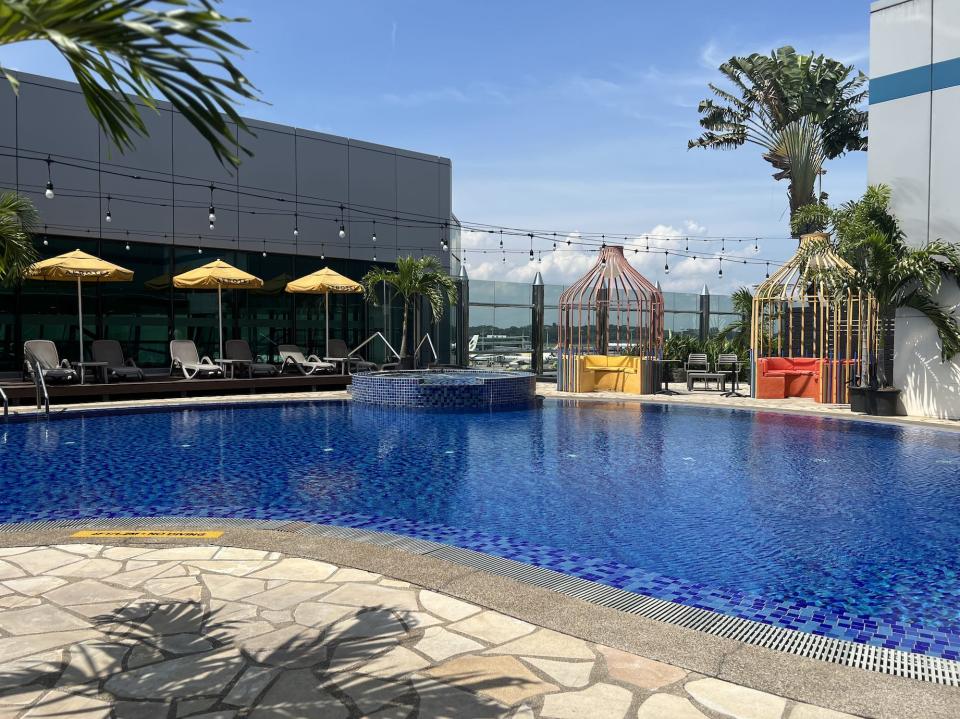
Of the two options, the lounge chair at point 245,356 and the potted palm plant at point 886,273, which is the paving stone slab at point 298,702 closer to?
the potted palm plant at point 886,273

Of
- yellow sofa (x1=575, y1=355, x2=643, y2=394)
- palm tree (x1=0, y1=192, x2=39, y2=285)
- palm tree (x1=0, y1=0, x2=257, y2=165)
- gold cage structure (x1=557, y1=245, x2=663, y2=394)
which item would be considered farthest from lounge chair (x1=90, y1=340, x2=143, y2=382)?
palm tree (x1=0, y1=0, x2=257, y2=165)

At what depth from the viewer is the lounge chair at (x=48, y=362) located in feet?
39.9

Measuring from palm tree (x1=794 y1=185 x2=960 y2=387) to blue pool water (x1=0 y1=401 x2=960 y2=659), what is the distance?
5.82 ft

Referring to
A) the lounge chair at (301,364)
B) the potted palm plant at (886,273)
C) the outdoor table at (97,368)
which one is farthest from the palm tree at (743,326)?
the outdoor table at (97,368)

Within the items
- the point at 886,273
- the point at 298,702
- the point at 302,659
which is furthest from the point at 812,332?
the point at 298,702

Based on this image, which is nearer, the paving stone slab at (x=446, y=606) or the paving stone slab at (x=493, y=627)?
the paving stone slab at (x=493, y=627)

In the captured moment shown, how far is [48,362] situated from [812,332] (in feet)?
49.5

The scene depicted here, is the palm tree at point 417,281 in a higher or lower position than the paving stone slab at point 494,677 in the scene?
higher

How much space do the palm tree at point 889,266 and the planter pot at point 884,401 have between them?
296mm

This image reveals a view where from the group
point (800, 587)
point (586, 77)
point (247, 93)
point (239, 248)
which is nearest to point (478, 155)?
point (586, 77)

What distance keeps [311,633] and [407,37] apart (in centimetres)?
1092

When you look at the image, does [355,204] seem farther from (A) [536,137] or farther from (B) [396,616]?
(B) [396,616]

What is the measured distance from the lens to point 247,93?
2.05 metres

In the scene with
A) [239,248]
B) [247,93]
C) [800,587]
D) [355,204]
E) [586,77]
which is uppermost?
[586,77]
